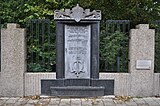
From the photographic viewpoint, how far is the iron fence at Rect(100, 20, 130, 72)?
345 inches

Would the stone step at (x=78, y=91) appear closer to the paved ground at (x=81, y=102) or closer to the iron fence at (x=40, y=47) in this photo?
the paved ground at (x=81, y=102)

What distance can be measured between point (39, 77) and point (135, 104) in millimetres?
2771

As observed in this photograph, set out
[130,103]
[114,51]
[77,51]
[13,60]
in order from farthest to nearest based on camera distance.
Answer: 1. [114,51]
2. [77,51]
3. [13,60]
4. [130,103]

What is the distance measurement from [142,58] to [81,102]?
213 cm

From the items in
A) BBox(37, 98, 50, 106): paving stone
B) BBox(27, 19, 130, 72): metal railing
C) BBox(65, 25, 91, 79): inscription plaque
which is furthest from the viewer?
BBox(27, 19, 130, 72): metal railing

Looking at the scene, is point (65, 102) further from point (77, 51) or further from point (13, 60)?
point (13, 60)

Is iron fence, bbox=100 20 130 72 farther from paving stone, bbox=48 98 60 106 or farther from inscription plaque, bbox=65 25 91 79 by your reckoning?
paving stone, bbox=48 98 60 106

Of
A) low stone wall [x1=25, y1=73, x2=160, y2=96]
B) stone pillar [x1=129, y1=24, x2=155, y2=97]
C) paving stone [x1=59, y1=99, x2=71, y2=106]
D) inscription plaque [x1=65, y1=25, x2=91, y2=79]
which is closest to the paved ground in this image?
paving stone [x1=59, y1=99, x2=71, y2=106]

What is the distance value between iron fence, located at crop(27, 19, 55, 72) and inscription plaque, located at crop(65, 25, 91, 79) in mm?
689

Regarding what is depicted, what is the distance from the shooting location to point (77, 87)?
8.30 m

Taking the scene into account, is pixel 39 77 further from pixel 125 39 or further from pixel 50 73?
pixel 125 39

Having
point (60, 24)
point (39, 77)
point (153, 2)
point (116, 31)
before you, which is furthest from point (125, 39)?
point (153, 2)

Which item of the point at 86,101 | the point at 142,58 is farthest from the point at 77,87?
the point at 142,58

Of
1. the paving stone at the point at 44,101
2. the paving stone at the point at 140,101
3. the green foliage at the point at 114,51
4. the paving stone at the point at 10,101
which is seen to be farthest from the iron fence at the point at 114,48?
the paving stone at the point at 10,101
